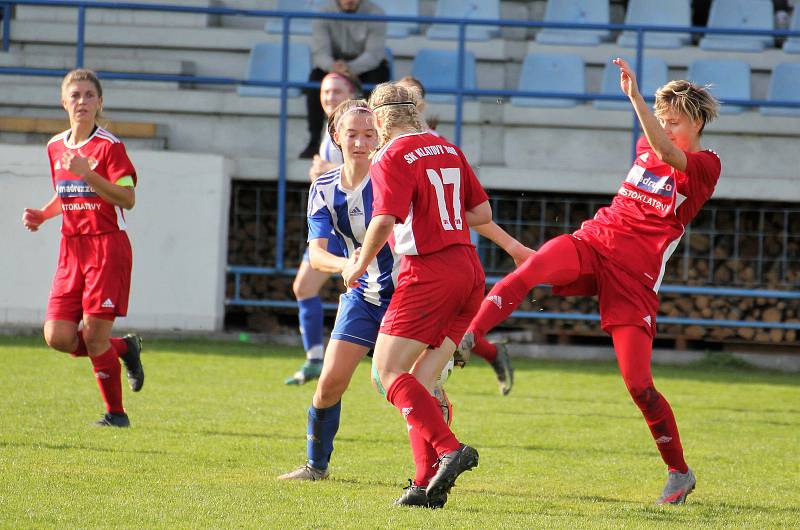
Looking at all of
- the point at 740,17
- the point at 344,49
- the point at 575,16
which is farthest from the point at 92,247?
the point at 740,17

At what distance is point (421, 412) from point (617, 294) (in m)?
1.22

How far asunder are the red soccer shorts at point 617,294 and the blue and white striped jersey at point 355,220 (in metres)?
0.93

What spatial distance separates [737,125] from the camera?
43.8ft

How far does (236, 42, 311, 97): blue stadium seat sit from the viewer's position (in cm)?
1437

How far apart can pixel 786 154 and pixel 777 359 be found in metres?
2.42

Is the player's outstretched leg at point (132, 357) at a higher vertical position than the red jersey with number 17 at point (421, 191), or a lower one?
lower

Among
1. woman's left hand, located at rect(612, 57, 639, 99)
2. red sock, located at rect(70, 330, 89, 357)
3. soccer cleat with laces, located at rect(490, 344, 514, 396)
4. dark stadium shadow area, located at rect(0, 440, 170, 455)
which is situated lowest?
soccer cleat with laces, located at rect(490, 344, 514, 396)

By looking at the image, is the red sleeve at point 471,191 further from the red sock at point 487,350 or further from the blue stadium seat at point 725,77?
the blue stadium seat at point 725,77

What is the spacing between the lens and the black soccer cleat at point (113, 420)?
23.4 feet

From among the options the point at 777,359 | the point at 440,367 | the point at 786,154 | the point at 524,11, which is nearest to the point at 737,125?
the point at 786,154

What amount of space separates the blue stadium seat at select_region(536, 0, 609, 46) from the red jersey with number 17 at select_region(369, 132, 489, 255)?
1020 cm

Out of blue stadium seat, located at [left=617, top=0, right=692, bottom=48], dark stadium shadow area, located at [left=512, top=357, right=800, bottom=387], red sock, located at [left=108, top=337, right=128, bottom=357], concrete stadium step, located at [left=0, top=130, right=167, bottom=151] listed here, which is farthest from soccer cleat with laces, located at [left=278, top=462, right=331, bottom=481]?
blue stadium seat, located at [left=617, top=0, right=692, bottom=48]

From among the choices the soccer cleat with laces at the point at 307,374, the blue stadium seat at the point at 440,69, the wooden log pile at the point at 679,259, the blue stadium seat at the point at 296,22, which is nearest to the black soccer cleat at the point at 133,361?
the soccer cleat with laces at the point at 307,374

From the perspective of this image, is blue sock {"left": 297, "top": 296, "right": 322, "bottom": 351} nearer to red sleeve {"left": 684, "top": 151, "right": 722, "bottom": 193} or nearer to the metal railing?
the metal railing
